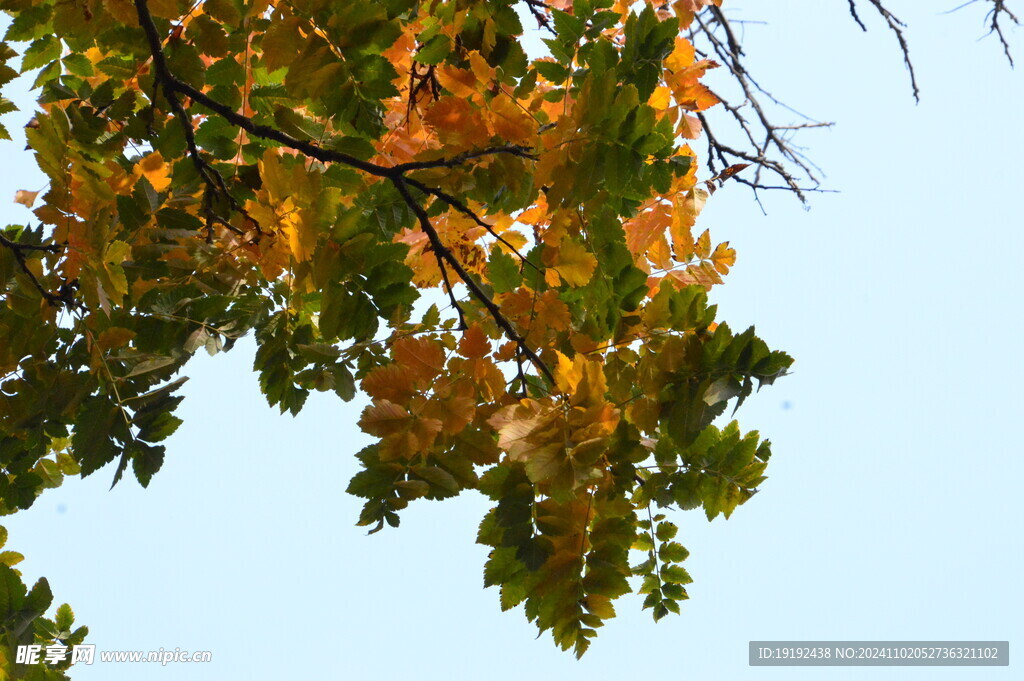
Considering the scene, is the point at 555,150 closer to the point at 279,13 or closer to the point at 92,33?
the point at 279,13

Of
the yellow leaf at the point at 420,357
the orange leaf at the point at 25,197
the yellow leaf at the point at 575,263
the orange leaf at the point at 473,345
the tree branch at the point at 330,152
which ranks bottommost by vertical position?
the yellow leaf at the point at 420,357

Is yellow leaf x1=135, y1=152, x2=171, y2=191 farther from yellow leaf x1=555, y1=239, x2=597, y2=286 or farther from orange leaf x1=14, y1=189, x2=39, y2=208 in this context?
yellow leaf x1=555, y1=239, x2=597, y2=286

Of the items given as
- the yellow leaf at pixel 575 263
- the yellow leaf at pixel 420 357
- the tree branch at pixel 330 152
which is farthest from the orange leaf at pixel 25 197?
the yellow leaf at pixel 575 263

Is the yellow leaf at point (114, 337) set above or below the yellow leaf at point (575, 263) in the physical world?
below

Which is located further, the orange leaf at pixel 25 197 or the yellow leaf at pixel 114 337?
the orange leaf at pixel 25 197

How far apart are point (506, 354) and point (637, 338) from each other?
12.8 inches

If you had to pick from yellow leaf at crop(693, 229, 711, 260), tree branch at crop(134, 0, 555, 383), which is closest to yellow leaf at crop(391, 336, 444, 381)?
tree branch at crop(134, 0, 555, 383)

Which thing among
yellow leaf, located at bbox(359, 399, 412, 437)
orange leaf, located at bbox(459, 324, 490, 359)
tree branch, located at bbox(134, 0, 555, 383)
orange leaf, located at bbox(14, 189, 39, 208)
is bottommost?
yellow leaf, located at bbox(359, 399, 412, 437)

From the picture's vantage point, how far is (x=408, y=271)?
67.7 inches

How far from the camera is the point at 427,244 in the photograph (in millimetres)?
2459

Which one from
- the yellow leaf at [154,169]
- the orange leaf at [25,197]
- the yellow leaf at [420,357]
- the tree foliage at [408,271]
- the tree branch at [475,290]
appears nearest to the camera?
the tree foliage at [408,271]

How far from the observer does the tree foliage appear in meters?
1.53

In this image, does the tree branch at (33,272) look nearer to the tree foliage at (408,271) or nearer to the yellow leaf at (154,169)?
the tree foliage at (408,271)

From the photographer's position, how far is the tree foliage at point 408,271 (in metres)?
1.53
